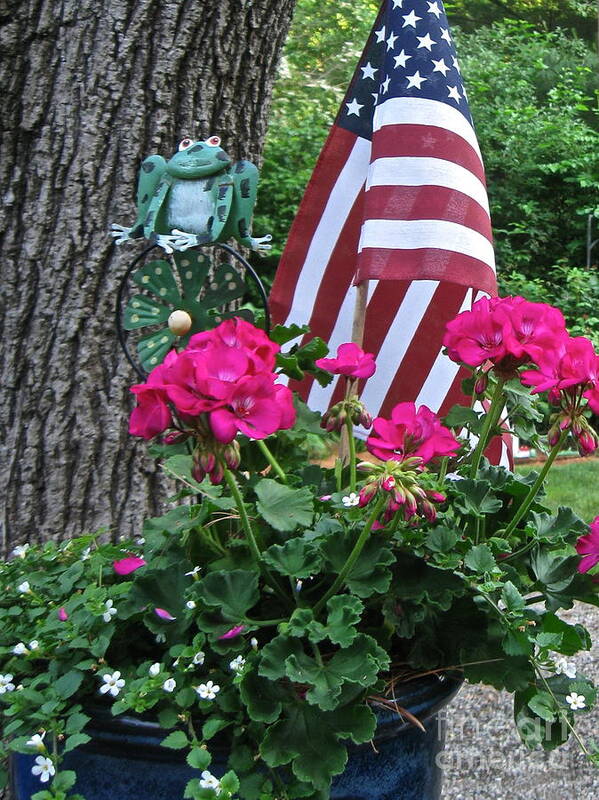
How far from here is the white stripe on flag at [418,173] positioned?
1.81m

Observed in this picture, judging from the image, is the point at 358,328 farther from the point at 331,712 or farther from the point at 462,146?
the point at 331,712

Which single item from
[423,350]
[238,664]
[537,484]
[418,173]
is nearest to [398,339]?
[423,350]

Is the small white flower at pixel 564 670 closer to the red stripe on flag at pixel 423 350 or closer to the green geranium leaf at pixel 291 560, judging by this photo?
the green geranium leaf at pixel 291 560

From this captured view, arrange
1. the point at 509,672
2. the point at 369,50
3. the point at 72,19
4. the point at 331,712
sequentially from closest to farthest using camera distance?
the point at 331,712 < the point at 509,672 < the point at 72,19 < the point at 369,50

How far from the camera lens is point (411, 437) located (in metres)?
1.07

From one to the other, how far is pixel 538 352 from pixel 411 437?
0.19m

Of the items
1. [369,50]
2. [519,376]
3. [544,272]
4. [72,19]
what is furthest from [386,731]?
[544,272]

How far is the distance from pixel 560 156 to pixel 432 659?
7.74 meters

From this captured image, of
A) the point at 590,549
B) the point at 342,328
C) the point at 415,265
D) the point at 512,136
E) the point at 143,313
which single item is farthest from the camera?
the point at 512,136

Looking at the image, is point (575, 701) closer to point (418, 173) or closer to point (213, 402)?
point (213, 402)

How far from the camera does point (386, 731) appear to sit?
1005 millimetres

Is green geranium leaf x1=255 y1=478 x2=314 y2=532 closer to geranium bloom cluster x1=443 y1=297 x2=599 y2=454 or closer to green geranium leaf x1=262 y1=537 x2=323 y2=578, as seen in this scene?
green geranium leaf x1=262 y1=537 x2=323 y2=578

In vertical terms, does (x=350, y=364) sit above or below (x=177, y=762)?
above

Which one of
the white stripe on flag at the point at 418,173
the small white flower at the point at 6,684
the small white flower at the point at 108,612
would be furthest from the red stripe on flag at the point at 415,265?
the small white flower at the point at 6,684
